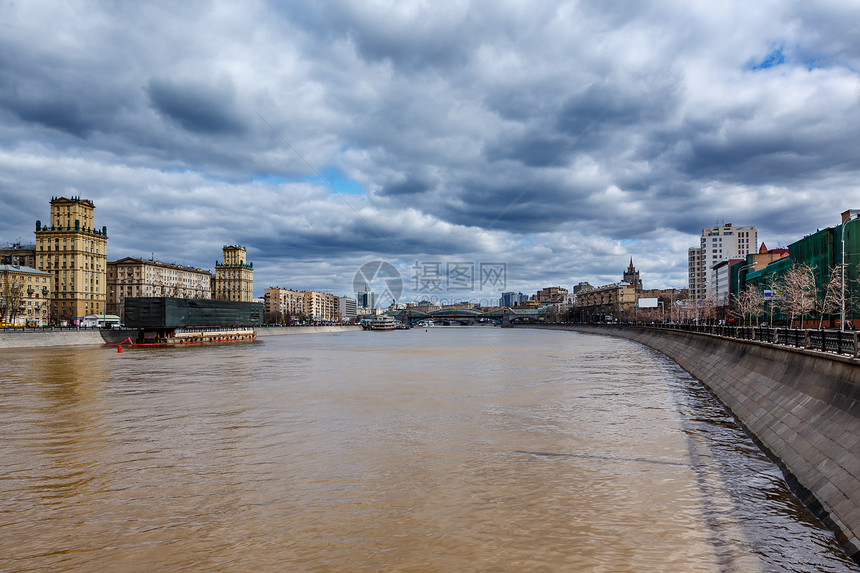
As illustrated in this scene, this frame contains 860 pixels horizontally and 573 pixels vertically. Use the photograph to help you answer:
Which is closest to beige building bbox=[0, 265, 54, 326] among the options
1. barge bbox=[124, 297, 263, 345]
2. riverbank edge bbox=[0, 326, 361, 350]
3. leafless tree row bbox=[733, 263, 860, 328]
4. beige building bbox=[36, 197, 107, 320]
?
beige building bbox=[36, 197, 107, 320]

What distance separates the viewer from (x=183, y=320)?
10438 cm

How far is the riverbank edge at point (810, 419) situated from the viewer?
1109cm

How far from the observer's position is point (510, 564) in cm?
955

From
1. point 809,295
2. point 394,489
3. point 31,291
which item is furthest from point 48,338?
point 809,295

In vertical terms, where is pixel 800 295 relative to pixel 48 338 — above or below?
above

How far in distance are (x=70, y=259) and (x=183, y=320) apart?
6343 cm

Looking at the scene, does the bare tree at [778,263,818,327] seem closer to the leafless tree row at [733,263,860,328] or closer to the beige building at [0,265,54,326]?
the leafless tree row at [733,263,860,328]

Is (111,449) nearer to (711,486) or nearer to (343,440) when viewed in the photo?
(343,440)

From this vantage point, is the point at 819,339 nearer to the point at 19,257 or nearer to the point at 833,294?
the point at 833,294

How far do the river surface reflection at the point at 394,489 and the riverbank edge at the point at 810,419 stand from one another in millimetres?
481

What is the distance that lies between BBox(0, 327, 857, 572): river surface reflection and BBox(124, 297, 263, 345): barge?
7423cm

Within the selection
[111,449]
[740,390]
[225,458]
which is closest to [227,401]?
[111,449]

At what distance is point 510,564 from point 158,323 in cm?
10019

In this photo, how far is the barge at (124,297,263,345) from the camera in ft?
319
